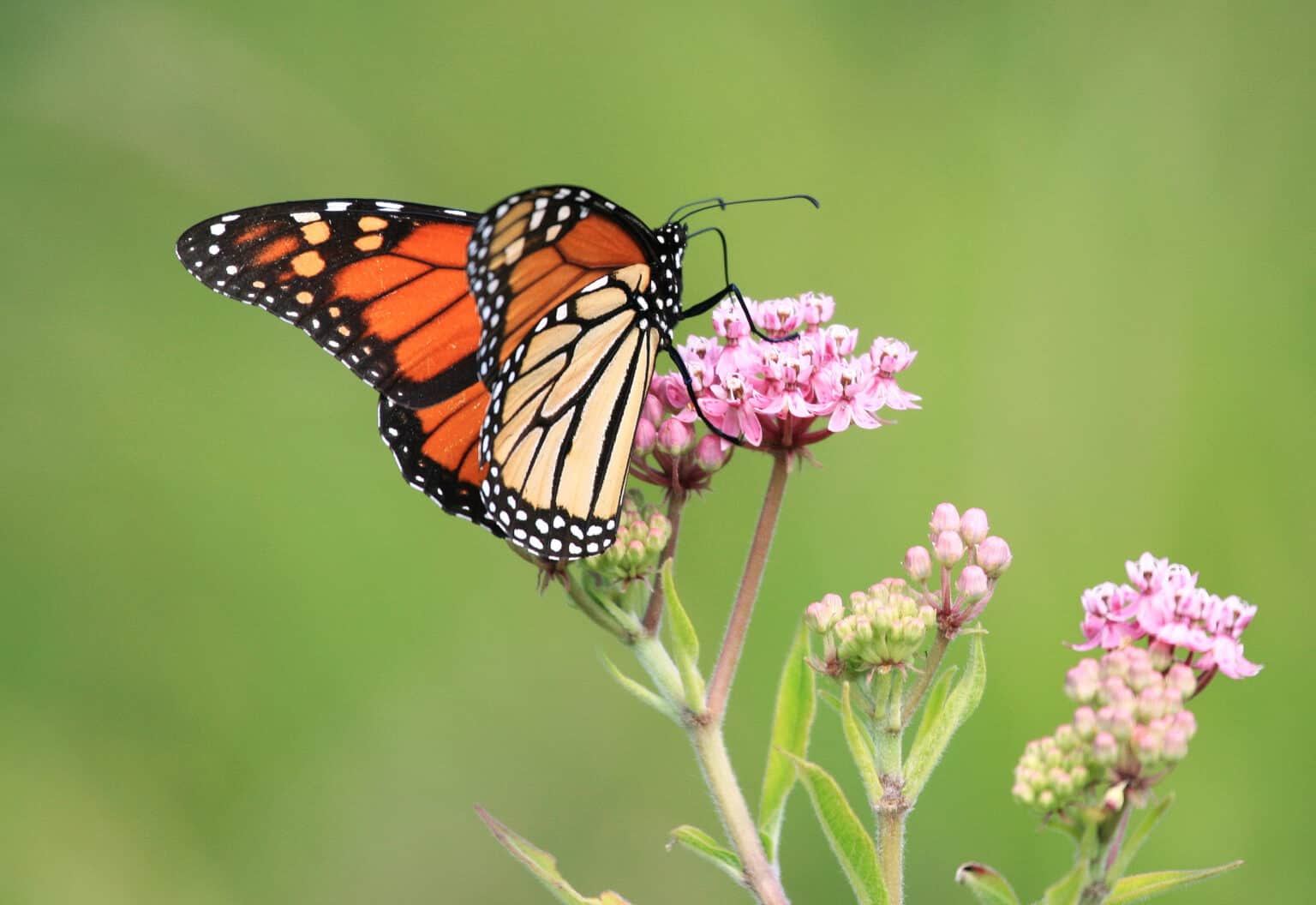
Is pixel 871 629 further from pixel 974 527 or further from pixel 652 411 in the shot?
pixel 652 411

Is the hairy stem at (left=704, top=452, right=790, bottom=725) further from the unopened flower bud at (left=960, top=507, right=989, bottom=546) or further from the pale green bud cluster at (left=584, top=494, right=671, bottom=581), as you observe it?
the unopened flower bud at (left=960, top=507, right=989, bottom=546)

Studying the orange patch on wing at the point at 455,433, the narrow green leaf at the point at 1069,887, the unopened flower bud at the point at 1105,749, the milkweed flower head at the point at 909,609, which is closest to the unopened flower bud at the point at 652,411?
the orange patch on wing at the point at 455,433

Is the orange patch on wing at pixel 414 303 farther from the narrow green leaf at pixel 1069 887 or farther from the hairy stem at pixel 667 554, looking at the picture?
the narrow green leaf at pixel 1069 887

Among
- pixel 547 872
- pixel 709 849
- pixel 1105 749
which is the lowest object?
pixel 547 872

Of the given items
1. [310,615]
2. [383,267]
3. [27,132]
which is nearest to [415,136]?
[27,132]

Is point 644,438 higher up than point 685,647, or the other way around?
point 644,438

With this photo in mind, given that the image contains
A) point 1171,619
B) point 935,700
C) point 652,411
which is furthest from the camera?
point 652,411

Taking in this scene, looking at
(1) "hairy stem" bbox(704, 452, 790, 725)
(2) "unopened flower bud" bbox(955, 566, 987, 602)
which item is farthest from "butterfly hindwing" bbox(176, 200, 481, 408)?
(2) "unopened flower bud" bbox(955, 566, 987, 602)

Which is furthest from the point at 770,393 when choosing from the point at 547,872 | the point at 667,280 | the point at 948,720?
the point at 547,872

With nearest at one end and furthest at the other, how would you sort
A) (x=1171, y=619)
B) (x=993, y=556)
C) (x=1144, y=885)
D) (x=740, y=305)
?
(x=1144, y=885)
(x=1171, y=619)
(x=993, y=556)
(x=740, y=305)

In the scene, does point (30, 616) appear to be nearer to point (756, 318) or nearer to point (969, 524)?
point (756, 318)
